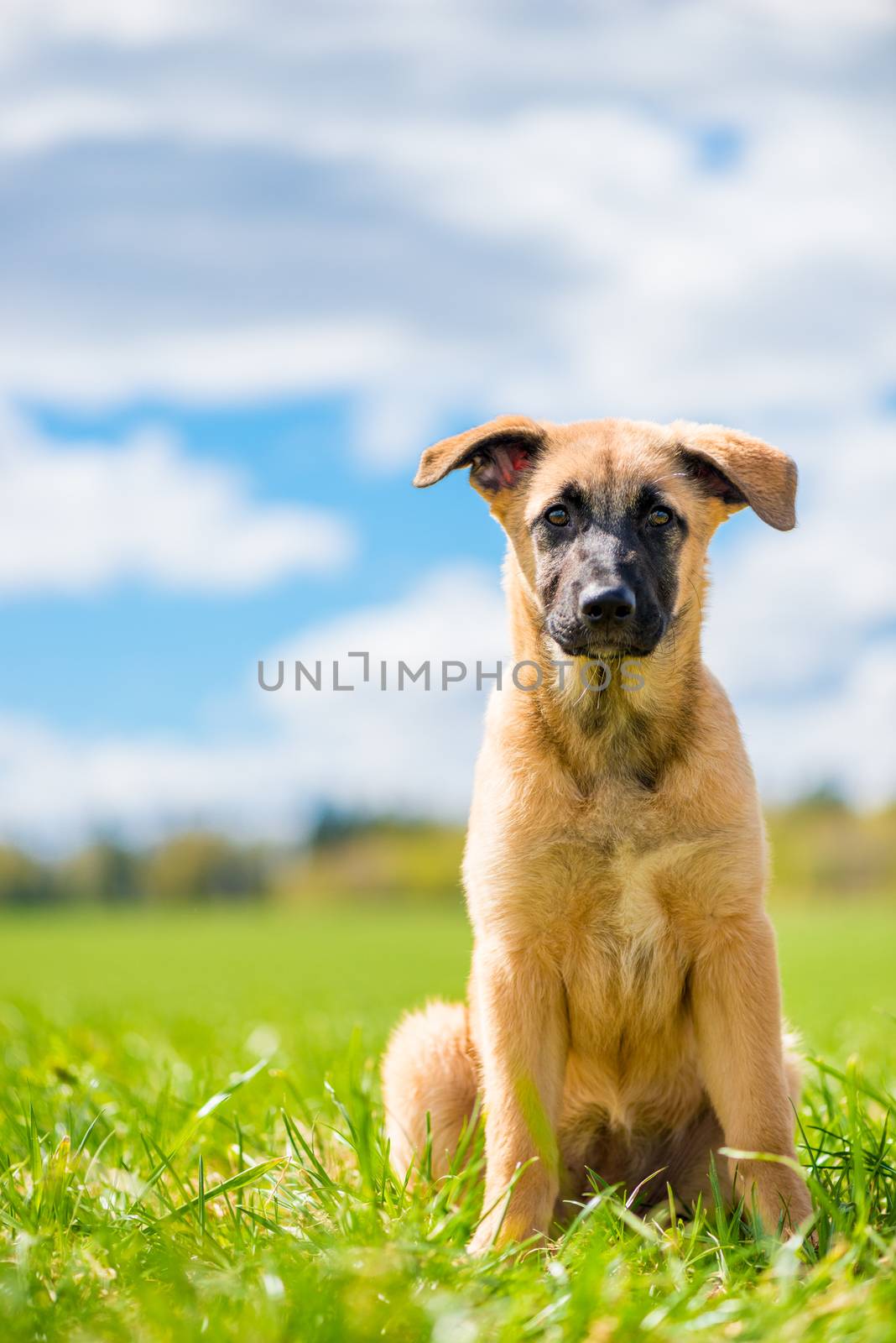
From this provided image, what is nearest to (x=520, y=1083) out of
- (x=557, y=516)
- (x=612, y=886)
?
(x=612, y=886)

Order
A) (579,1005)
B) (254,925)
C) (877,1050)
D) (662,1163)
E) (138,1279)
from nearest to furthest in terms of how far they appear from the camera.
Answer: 1. (138,1279)
2. (579,1005)
3. (662,1163)
4. (877,1050)
5. (254,925)

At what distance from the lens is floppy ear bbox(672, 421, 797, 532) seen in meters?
3.94

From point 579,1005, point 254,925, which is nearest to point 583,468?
point 579,1005

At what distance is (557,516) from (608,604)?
53 centimetres

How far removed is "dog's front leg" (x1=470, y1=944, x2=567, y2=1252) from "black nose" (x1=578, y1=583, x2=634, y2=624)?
99 cm

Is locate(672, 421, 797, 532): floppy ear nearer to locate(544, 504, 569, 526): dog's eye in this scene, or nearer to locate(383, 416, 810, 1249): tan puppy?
locate(383, 416, 810, 1249): tan puppy

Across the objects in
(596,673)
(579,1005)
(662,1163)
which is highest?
(596,673)

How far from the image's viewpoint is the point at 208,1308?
2350mm

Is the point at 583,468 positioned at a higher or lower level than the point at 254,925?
higher

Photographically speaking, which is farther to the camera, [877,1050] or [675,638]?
[877,1050]

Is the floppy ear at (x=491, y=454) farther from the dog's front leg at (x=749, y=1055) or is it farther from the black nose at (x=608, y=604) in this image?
the dog's front leg at (x=749, y=1055)

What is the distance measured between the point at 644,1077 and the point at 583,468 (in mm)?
1904

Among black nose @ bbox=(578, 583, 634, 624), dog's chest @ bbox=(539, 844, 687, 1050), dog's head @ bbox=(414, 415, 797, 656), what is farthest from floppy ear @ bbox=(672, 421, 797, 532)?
dog's chest @ bbox=(539, 844, 687, 1050)

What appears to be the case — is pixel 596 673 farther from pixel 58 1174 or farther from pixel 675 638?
pixel 58 1174
